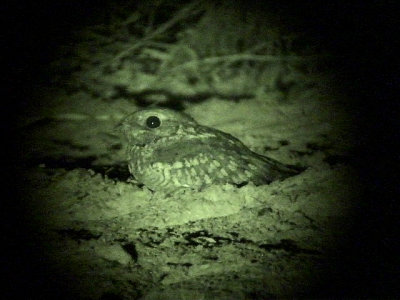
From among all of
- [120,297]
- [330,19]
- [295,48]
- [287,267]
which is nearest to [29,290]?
[120,297]

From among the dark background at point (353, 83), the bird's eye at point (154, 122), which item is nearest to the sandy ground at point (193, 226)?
the dark background at point (353, 83)

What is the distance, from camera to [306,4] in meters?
3.93

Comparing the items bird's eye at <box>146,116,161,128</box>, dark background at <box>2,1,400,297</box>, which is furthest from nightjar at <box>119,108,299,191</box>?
dark background at <box>2,1,400,297</box>

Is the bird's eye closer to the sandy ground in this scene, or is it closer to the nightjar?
the nightjar

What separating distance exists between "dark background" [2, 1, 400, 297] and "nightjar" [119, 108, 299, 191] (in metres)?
0.61

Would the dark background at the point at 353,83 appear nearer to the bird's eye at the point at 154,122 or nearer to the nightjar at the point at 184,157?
the nightjar at the point at 184,157

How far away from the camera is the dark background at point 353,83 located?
41.2 inches

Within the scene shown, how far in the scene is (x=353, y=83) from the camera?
2895 mm

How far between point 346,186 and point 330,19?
10.3ft

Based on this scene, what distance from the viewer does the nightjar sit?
168 centimetres

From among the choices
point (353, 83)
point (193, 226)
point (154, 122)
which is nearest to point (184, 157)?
point (154, 122)

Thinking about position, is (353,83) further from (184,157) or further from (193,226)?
(193,226)

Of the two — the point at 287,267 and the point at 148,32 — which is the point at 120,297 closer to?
the point at 287,267

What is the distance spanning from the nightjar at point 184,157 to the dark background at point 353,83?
0.61 metres
